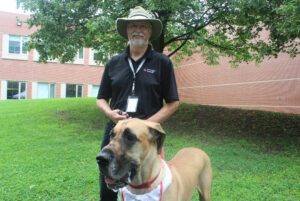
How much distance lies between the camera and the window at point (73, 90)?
3120 centimetres

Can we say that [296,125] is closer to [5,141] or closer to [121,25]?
[121,25]

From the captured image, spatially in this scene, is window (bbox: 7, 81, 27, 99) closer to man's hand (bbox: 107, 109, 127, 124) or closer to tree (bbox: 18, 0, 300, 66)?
tree (bbox: 18, 0, 300, 66)

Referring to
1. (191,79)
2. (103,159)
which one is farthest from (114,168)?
(191,79)

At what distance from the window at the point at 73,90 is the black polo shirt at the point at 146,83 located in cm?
3001

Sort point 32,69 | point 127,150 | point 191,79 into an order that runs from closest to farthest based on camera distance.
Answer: point 127,150 < point 191,79 < point 32,69

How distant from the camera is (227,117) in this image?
11.8 metres

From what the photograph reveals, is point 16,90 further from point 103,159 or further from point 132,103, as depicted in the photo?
point 103,159

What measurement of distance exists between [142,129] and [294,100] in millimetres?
13653

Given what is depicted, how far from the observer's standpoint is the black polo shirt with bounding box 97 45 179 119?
8.88 feet

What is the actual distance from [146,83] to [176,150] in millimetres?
4979

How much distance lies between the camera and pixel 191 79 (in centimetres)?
2125

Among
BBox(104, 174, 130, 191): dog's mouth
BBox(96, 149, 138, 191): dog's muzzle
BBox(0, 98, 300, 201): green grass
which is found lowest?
BBox(0, 98, 300, 201): green grass

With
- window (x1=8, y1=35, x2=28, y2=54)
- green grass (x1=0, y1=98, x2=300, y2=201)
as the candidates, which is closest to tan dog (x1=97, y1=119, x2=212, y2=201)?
green grass (x1=0, y1=98, x2=300, y2=201)

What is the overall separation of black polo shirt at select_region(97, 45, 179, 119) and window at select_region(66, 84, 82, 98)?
3001 cm
